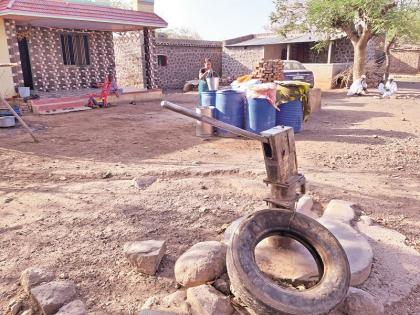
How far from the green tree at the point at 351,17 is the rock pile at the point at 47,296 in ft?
46.3

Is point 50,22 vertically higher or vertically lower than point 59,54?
higher

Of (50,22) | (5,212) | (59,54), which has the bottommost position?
(5,212)

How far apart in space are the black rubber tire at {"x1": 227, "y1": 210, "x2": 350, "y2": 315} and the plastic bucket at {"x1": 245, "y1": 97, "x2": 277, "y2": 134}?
168 inches

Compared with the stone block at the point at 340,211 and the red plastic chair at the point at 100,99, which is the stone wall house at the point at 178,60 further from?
the stone block at the point at 340,211

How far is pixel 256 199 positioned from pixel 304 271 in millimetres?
1379

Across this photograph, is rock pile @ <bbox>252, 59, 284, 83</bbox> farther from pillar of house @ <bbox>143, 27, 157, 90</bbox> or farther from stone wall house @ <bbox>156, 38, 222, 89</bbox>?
stone wall house @ <bbox>156, 38, 222, 89</bbox>

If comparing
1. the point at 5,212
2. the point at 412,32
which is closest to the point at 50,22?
the point at 5,212

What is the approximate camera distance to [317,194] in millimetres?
3951

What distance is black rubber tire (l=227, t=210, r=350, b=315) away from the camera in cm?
195

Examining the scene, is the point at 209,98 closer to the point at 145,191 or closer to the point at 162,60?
the point at 145,191

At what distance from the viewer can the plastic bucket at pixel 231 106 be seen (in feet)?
22.4

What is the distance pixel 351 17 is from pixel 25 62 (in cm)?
1252

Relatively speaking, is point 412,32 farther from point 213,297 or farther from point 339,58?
point 213,297

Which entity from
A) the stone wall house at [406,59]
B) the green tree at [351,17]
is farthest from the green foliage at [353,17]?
the stone wall house at [406,59]
